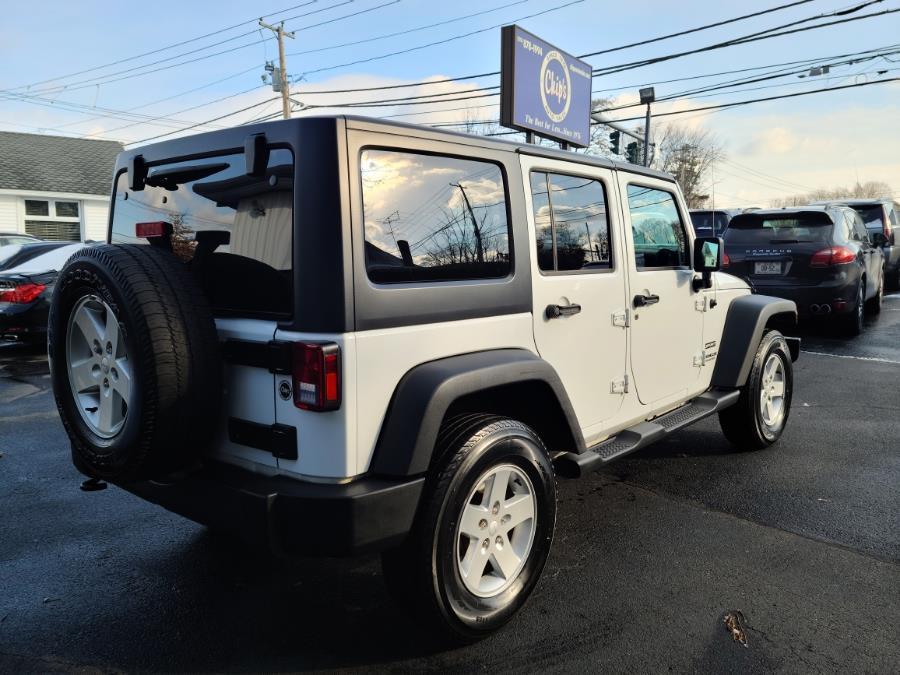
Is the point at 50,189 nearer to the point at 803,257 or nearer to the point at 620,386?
the point at 803,257

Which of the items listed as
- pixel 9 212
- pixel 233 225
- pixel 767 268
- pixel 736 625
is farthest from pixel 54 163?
pixel 736 625

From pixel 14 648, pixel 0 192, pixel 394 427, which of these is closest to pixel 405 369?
pixel 394 427

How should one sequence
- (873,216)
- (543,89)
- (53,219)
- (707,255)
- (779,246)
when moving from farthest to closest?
(53,219) < (873,216) < (543,89) < (779,246) < (707,255)

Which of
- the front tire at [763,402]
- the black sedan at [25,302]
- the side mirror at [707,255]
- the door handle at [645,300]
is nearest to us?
the door handle at [645,300]

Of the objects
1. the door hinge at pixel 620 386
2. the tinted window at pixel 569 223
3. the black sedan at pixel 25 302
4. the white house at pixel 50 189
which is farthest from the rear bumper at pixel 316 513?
the white house at pixel 50 189

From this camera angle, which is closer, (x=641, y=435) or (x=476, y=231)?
(x=476, y=231)

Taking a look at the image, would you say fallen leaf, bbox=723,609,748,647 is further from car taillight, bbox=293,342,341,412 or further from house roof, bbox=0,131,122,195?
house roof, bbox=0,131,122,195

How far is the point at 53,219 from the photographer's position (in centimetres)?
2452

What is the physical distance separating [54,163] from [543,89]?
2292cm

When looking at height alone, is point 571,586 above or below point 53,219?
below

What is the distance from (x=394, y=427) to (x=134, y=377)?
2.92 feet

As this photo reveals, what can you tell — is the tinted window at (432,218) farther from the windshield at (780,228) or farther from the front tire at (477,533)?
the windshield at (780,228)

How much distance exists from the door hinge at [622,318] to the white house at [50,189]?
24.0 metres

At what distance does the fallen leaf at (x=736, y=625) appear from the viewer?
8.71 ft
